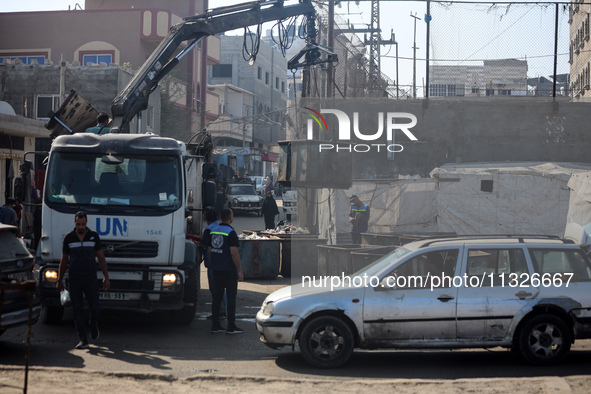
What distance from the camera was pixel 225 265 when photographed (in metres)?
10.0

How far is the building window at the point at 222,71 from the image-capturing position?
229ft

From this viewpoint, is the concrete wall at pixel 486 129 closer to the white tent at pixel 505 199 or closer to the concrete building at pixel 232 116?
the white tent at pixel 505 199

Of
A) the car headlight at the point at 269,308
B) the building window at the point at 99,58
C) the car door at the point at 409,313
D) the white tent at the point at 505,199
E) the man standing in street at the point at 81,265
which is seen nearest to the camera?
the car door at the point at 409,313

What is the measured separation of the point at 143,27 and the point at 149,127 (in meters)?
6.51

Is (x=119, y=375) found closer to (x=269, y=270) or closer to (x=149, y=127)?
(x=269, y=270)

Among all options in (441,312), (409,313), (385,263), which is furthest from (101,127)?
(441,312)

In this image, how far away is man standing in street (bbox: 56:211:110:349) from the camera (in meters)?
8.98

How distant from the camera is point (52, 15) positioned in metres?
37.9

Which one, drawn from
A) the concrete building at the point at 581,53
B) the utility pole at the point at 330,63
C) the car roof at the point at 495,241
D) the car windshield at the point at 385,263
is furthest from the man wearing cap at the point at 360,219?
the concrete building at the point at 581,53

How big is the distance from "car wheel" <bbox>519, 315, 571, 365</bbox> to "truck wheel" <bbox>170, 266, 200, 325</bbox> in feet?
15.6

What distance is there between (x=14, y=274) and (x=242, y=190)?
2941 cm

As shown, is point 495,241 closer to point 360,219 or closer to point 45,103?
point 360,219

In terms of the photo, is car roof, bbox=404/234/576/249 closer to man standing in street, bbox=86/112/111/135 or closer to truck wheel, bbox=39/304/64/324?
truck wheel, bbox=39/304/64/324

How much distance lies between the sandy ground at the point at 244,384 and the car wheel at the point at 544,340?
0.78 metres
